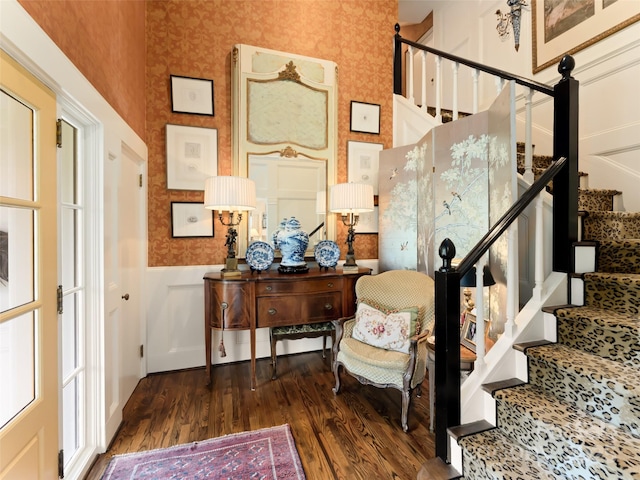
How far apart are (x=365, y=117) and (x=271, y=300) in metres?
2.25

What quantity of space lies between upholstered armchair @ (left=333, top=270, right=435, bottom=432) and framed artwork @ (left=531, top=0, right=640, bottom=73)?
2.68 metres

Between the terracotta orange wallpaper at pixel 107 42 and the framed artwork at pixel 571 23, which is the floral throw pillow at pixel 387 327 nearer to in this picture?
the terracotta orange wallpaper at pixel 107 42

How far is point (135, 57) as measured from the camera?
7.75ft

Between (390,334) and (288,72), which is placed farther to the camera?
(288,72)

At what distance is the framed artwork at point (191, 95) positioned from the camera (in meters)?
2.73

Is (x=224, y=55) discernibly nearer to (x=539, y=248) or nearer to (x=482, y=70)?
(x=482, y=70)

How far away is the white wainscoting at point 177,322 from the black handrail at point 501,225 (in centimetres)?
223

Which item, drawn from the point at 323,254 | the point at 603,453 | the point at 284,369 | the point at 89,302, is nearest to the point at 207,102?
the point at 323,254

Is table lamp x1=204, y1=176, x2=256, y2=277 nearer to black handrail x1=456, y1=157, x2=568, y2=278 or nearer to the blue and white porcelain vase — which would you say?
the blue and white porcelain vase

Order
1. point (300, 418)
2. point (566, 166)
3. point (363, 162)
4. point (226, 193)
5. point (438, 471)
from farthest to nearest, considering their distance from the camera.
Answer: point (363, 162), point (226, 193), point (300, 418), point (566, 166), point (438, 471)

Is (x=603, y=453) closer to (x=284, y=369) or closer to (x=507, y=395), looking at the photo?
(x=507, y=395)

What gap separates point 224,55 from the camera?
285 centimetres

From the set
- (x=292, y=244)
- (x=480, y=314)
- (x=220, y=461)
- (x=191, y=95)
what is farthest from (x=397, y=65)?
(x=220, y=461)

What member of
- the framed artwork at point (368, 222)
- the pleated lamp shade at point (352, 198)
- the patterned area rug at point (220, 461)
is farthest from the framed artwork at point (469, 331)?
the framed artwork at point (368, 222)
